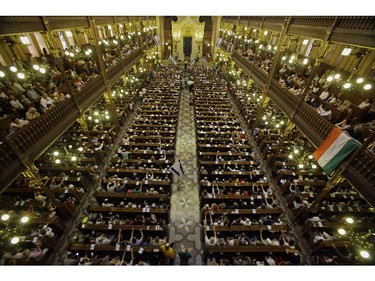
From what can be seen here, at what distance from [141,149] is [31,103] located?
5.95 meters

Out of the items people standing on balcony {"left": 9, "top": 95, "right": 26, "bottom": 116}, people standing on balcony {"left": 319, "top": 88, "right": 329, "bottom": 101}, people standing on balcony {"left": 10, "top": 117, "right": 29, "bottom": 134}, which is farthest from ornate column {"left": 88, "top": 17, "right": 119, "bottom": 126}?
people standing on balcony {"left": 319, "top": 88, "right": 329, "bottom": 101}

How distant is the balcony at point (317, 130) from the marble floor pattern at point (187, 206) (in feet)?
19.6

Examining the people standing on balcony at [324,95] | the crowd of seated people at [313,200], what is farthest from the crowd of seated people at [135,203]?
the people standing on balcony at [324,95]

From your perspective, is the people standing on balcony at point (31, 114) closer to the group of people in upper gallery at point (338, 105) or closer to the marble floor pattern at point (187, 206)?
the marble floor pattern at point (187, 206)

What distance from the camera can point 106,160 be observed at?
476 inches

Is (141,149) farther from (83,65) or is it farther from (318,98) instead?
(318,98)

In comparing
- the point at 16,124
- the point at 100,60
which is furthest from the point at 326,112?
the point at 100,60

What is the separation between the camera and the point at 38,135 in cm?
746

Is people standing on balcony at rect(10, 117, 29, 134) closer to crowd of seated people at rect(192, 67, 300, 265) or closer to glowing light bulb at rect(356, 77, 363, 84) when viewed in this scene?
crowd of seated people at rect(192, 67, 300, 265)

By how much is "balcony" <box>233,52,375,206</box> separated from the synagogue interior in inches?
1.8

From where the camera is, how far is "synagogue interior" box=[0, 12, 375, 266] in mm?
7055

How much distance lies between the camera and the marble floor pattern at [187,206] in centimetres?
812

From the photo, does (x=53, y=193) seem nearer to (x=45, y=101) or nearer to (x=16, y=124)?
(x=16, y=124)

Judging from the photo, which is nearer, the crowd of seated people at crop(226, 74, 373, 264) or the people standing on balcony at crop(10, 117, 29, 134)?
the people standing on balcony at crop(10, 117, 29, 134)
